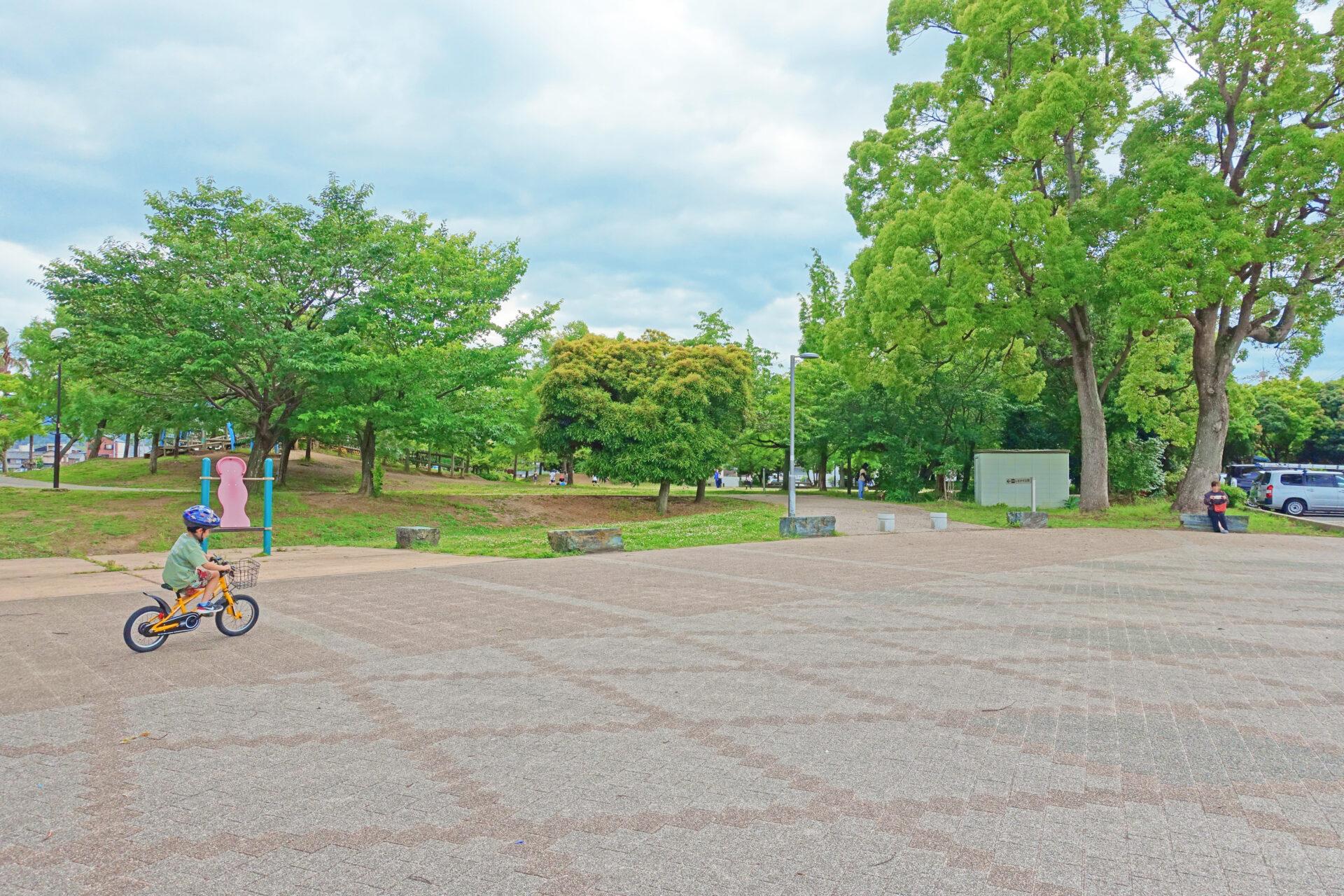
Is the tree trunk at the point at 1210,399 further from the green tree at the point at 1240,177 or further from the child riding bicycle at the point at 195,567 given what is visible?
the child riding bicycle at the point at 195,567

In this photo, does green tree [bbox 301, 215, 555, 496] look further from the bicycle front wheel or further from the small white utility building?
the small white utility building

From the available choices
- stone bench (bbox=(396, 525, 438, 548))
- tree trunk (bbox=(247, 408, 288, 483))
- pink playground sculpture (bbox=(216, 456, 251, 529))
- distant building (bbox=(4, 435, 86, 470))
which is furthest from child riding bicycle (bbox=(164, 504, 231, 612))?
distant building (bbox=(4, 435, 86, 470))

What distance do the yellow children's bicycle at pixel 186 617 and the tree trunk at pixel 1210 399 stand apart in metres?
25.4

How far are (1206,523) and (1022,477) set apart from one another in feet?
30.1

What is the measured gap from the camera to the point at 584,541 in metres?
15.0

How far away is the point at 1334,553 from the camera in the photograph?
15.2m

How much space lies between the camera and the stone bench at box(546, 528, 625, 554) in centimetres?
1488

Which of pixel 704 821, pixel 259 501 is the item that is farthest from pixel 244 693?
pixel 259 501

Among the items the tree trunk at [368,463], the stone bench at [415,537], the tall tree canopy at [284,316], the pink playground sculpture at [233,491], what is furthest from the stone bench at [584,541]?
the tree trunk at [368,463]

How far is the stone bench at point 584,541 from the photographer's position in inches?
→ 586

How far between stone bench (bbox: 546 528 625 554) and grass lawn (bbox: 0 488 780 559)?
319 millimetres

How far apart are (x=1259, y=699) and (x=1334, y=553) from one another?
45.1 feet

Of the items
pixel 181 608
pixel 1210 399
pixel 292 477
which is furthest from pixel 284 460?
pixel 1210 399

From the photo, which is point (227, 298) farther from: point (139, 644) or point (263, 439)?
point (139, 644)
